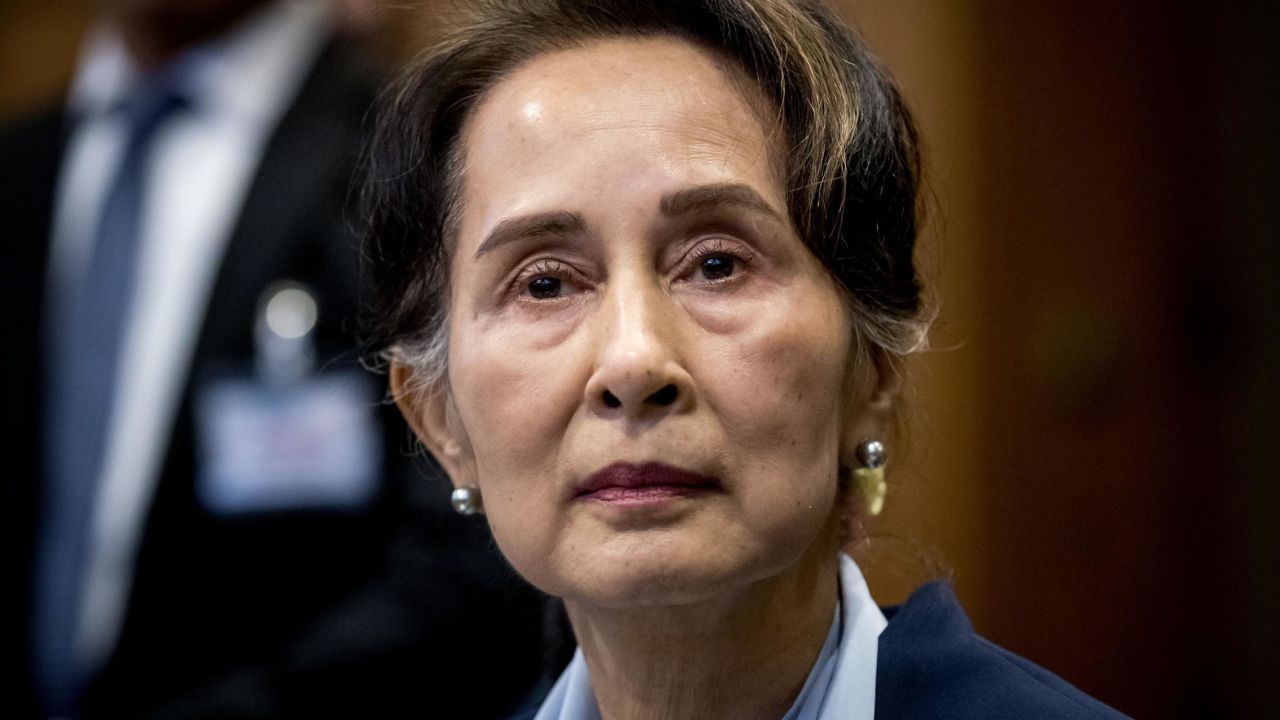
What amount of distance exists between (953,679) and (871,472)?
0.96 feet

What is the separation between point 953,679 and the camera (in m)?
1.55

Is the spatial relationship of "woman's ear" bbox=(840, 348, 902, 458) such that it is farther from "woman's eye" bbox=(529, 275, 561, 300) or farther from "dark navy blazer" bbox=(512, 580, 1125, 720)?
"woman's eye" bbox=(529, 275, 561, 300)

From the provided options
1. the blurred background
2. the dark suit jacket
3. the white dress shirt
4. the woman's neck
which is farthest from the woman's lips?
the blurred background

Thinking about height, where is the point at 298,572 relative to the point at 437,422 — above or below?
below

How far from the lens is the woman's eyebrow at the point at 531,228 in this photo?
155 centimetres

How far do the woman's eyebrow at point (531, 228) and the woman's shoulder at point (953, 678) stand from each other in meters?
0.58

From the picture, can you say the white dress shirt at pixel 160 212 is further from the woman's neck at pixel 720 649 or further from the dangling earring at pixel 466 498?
the woman's neck at pixel 720 649

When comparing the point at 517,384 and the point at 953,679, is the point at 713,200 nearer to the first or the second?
the point at 517,384

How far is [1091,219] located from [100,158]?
2291 mm

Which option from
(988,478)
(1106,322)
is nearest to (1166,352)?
(1106,322)

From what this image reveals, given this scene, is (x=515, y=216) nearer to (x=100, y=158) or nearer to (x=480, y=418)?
(x=480, y=418)

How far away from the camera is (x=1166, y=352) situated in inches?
139

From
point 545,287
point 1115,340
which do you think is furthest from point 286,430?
point 1115,340

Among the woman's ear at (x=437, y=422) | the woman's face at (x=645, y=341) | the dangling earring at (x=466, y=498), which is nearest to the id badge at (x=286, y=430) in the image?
the woman's ear at (x=437, y=422)
